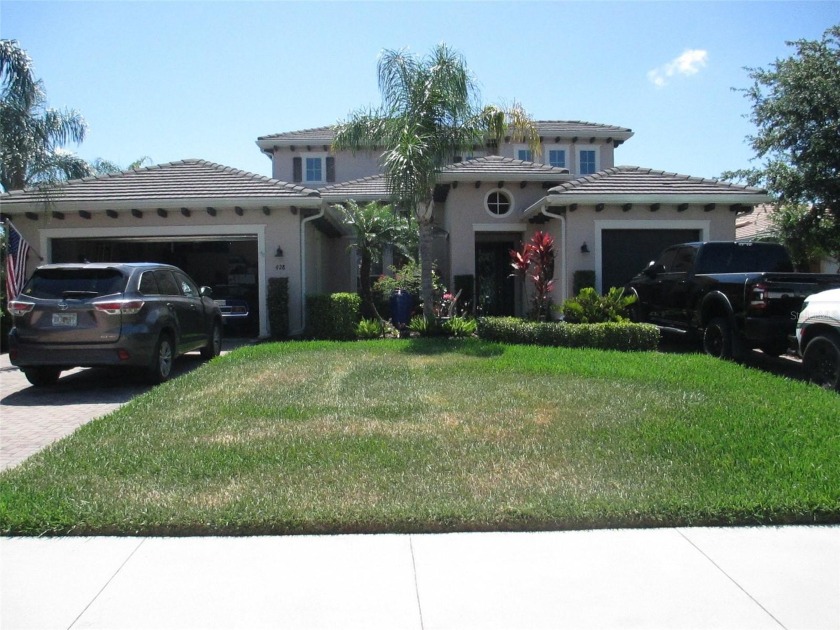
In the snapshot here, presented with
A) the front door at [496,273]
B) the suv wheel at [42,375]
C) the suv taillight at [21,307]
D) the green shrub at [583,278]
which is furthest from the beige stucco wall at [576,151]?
the suv taillight at [21,307]

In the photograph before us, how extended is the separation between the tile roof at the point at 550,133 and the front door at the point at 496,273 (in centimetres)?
783

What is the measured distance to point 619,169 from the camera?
1559cm

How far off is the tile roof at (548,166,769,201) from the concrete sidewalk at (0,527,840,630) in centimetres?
1065

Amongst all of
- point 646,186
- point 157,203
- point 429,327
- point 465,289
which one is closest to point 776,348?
point 646,186

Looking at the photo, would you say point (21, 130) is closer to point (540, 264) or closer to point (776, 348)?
point (540, 264)

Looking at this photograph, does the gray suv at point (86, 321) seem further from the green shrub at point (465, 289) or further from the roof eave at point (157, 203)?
the green shrub at point (465, 289)

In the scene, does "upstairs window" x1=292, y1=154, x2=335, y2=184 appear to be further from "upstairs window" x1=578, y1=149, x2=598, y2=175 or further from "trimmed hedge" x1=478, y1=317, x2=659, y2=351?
"trimmed hedge" x1=478, y1=317, x2=659, y2=351

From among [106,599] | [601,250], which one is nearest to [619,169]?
[601,250]

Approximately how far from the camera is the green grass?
446 centimetres

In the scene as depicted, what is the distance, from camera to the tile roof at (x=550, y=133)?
80.0ft

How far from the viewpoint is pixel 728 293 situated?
9812 millimetres

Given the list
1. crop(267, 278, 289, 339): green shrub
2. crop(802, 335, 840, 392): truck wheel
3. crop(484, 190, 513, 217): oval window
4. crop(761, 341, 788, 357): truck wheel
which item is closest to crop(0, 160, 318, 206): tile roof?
crop(267, 278, 289, 339): green shrub

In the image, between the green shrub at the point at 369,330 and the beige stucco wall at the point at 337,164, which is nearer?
the green shrub at the point at 369,330

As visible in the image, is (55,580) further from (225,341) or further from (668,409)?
(225,341)
